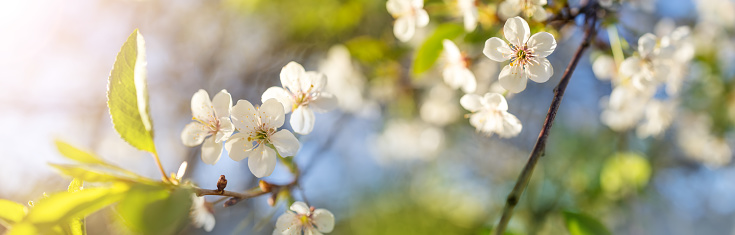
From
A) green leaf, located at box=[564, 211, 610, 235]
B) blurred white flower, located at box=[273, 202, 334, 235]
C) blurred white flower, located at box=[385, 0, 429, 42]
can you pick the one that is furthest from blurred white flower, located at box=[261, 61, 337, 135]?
green leaf, located at box=[564, 211, 610, 235]

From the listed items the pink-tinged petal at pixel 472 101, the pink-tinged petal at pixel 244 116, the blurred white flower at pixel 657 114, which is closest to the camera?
the pink-tinged petal at pixel 244 116

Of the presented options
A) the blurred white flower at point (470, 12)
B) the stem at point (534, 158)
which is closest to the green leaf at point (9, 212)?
→ the stem at point (534, 158)

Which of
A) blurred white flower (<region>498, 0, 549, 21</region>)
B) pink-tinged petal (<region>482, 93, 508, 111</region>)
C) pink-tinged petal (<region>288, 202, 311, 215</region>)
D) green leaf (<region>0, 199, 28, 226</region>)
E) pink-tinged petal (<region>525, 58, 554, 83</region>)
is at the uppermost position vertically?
blurred white flower (<region>498, 0, 549, 21</region>)

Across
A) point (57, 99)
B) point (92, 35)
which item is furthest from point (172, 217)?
point (92, 35)

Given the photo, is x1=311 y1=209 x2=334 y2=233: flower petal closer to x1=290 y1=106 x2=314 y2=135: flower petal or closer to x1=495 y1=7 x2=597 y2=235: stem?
x1=290 y1=106 x2=314 y2=135: flower petal

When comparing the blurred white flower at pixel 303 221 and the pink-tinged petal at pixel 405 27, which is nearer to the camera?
the blurred white flower at pixel 303 221

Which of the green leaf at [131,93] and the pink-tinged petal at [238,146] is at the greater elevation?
the green leaf at [131,93]

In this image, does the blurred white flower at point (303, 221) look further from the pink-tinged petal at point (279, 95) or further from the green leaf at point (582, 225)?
the green leaf at point (582, 225)
